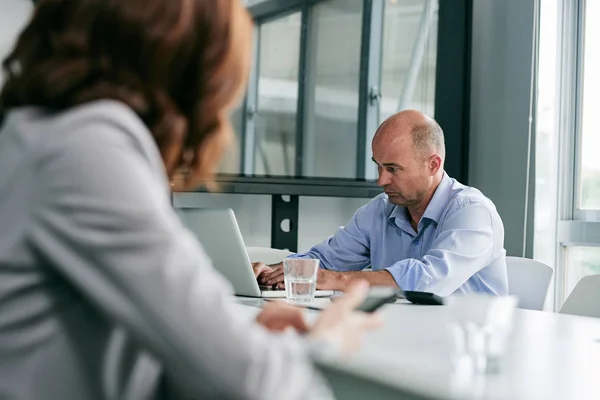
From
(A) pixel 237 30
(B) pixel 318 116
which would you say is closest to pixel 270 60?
(B) pixel 318 116

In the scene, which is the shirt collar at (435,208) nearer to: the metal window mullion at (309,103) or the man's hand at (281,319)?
the metal window mullion at (309,103)

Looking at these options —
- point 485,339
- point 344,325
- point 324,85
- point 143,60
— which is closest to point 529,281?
point 485,339

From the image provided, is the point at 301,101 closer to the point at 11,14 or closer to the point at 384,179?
the point at 384,179

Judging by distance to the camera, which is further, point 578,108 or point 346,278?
point 578,108

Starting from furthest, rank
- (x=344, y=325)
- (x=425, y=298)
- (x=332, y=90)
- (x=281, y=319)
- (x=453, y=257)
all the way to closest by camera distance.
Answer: (x=332, y=90) < (x=453, y=257) < (x=425, y=298) < (x=281, y=319) < (x=344, y=325)

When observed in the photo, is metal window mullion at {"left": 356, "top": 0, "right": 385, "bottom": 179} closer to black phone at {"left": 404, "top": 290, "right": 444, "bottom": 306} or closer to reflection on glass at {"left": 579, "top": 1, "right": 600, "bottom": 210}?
reflection on glass at {"left": 579, "top": 1, "right": 600, "bottom": 210}

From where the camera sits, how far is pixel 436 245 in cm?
252

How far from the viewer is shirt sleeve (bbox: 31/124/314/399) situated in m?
0.67

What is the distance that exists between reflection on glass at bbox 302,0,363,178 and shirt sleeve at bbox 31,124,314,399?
3164 mm

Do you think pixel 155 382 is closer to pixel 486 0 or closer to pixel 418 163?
pixel 418 163

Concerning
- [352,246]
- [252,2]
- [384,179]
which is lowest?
[352,246]

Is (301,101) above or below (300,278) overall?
above

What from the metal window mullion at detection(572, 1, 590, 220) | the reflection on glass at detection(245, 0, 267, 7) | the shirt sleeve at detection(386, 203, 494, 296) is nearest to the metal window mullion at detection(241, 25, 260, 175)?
the reflection on glass at detection(245, 0, 267, 7)

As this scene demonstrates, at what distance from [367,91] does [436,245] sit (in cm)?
157
